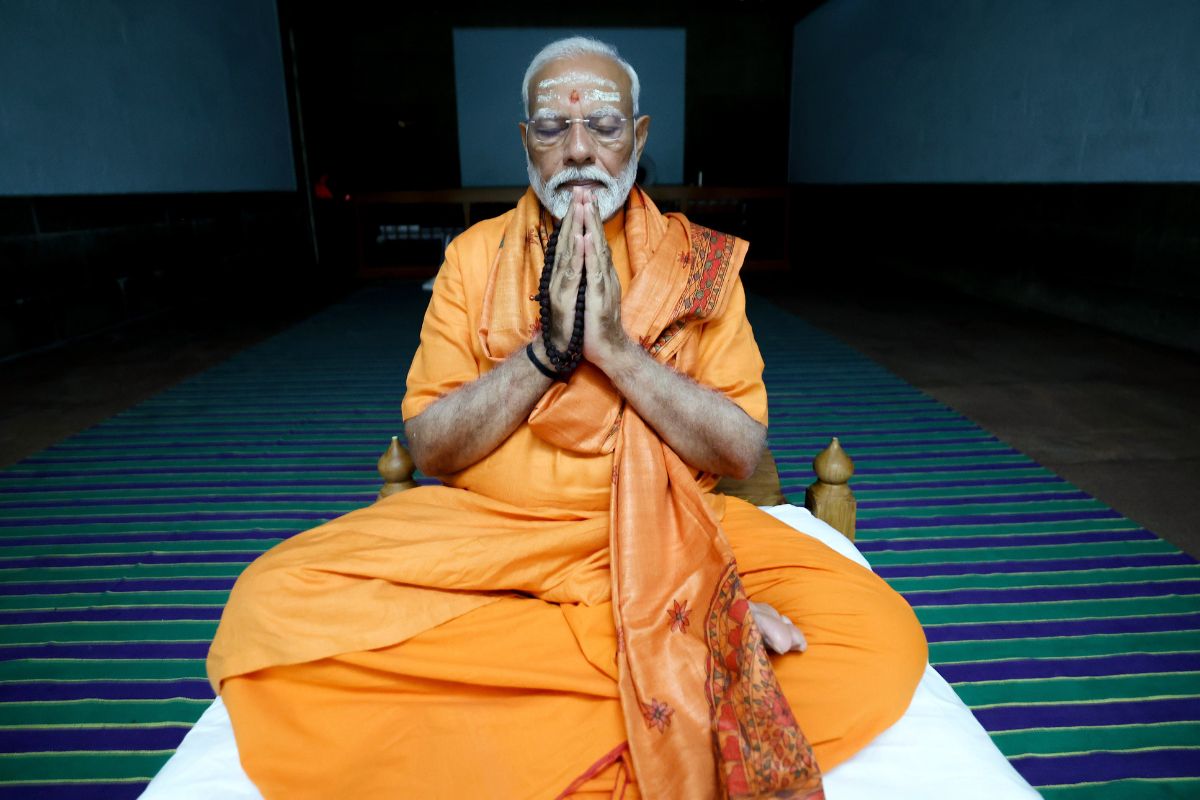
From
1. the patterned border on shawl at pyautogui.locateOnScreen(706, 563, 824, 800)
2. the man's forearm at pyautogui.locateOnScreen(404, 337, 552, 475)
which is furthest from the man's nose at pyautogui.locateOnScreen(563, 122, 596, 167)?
the patterned border on shawl at pyautogui.locateOnScreen(706, 563, 824, 800)

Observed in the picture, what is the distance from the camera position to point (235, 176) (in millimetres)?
6723

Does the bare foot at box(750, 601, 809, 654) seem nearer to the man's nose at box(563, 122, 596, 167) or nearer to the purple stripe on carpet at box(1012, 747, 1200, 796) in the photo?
the purple stripe on carpet at box(1012, 747, 1200, 796)

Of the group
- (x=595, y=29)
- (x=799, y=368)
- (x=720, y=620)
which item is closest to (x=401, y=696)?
(x=720, y=620)

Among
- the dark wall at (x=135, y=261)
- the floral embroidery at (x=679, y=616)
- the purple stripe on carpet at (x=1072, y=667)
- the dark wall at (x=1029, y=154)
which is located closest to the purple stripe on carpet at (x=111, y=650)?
the floral embroidery at (x=679, y=616)

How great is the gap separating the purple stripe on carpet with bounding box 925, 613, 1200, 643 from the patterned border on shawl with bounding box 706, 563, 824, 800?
96 cm

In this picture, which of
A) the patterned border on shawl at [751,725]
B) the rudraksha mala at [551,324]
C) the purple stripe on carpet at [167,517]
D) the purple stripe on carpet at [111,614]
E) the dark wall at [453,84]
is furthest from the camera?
the dark wall at [453,84]

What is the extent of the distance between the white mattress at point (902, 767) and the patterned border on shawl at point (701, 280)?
0.65 metres

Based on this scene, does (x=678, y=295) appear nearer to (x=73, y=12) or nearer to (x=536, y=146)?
(x=536, y=146)

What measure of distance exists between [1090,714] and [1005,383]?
2.56 m

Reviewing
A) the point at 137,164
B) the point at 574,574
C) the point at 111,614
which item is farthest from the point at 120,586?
the point at 137,164

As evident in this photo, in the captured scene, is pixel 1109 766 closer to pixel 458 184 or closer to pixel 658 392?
pixel 658 392

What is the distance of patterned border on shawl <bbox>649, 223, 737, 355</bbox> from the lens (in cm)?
128

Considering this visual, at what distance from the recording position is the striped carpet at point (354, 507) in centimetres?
144

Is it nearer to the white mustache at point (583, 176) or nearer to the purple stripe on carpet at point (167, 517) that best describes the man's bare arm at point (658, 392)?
the white mustache at point (583, 176)
